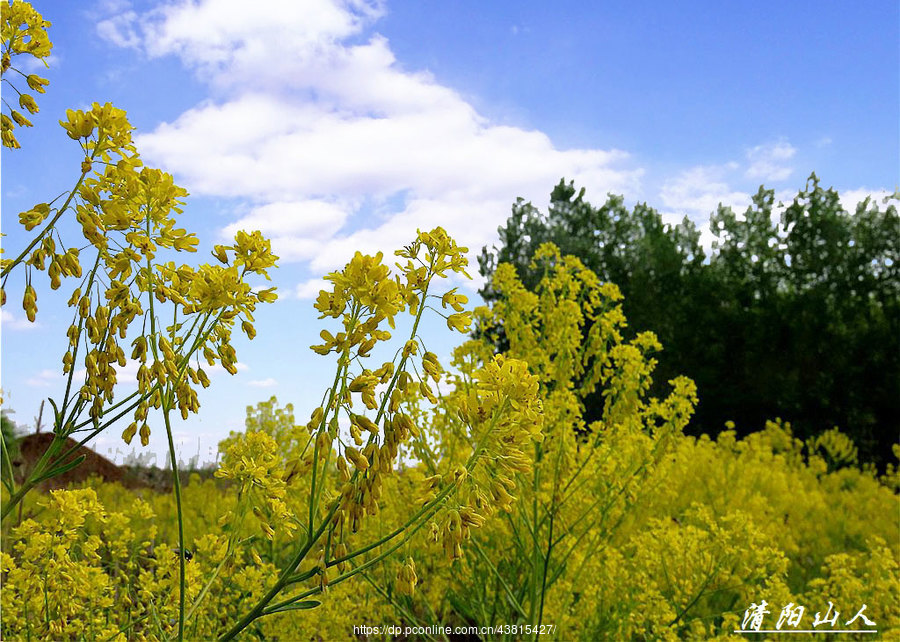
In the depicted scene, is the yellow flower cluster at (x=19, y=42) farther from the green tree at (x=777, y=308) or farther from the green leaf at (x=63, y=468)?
the green tree at (x=777, y=308)

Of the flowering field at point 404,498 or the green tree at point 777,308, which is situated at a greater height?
the green tree at point 777,308

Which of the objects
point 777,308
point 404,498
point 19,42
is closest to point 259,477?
point 19,42

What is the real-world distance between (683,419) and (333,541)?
297cm

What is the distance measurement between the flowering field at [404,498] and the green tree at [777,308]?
258 inches

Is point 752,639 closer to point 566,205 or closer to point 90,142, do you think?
point 90,142

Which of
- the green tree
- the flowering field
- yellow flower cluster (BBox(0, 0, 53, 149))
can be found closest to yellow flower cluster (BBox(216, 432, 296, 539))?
the flowering field

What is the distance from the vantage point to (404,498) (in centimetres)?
416

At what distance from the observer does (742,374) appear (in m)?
15.7

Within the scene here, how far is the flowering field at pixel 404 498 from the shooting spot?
1.49 metres

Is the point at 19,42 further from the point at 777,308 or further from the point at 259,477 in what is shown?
the point at 777,308

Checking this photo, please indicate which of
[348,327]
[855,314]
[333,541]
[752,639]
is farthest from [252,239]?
[855,314]

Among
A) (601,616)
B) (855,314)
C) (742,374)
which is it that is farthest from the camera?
(742,374)

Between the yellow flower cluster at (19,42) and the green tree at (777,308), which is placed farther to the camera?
the green tree at (777,308)

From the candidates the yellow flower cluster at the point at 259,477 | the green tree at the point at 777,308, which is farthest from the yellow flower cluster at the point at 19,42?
the green tree at the point at 777,308
